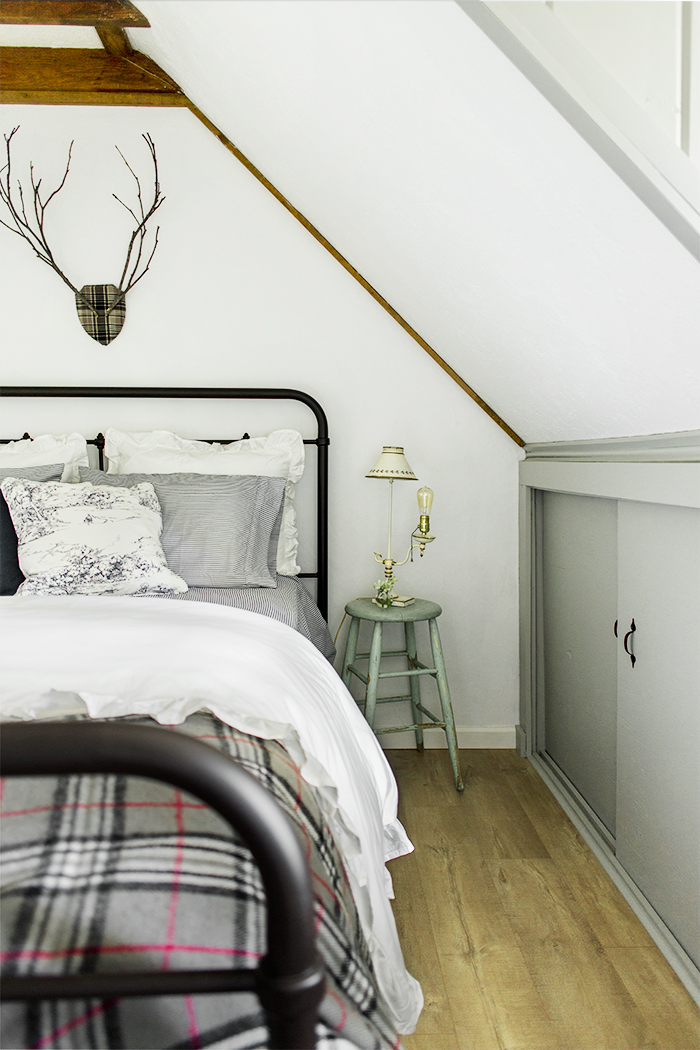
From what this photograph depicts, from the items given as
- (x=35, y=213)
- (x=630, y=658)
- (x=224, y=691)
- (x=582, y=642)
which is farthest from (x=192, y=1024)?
(x=35, y=213)

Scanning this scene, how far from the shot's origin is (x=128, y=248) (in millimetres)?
2770

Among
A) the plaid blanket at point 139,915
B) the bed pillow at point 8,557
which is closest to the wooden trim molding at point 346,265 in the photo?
the bed pillow at point 8,557

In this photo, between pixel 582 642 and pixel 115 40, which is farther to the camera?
pixel 115 40

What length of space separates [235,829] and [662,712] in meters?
1.43

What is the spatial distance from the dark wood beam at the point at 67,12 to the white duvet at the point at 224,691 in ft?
5.73

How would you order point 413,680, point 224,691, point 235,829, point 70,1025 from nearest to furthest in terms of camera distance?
point 235,829 < point 70,1025 < point 224,691 < point 413,680

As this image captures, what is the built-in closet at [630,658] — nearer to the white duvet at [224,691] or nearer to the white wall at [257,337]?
the white wall at [257,337]

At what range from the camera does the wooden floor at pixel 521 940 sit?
1468 millimetres

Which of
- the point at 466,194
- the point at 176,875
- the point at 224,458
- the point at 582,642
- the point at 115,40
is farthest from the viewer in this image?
the point at 224,458

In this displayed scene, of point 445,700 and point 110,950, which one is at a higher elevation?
point 110,950

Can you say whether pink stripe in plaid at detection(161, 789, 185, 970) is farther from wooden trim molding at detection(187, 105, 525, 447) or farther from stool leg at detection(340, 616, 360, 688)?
wooden trim molding at detection(187, 105, 525, 447)

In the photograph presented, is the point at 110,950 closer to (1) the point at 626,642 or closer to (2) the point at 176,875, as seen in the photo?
(2) the point at 176,875

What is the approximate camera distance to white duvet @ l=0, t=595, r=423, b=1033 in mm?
1231

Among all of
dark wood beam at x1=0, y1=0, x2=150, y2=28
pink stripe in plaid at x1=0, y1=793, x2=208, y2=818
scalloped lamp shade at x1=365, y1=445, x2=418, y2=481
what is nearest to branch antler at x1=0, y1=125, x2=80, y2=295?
dark wood beam at x1=0, y1=0, x2=150, y2=28
